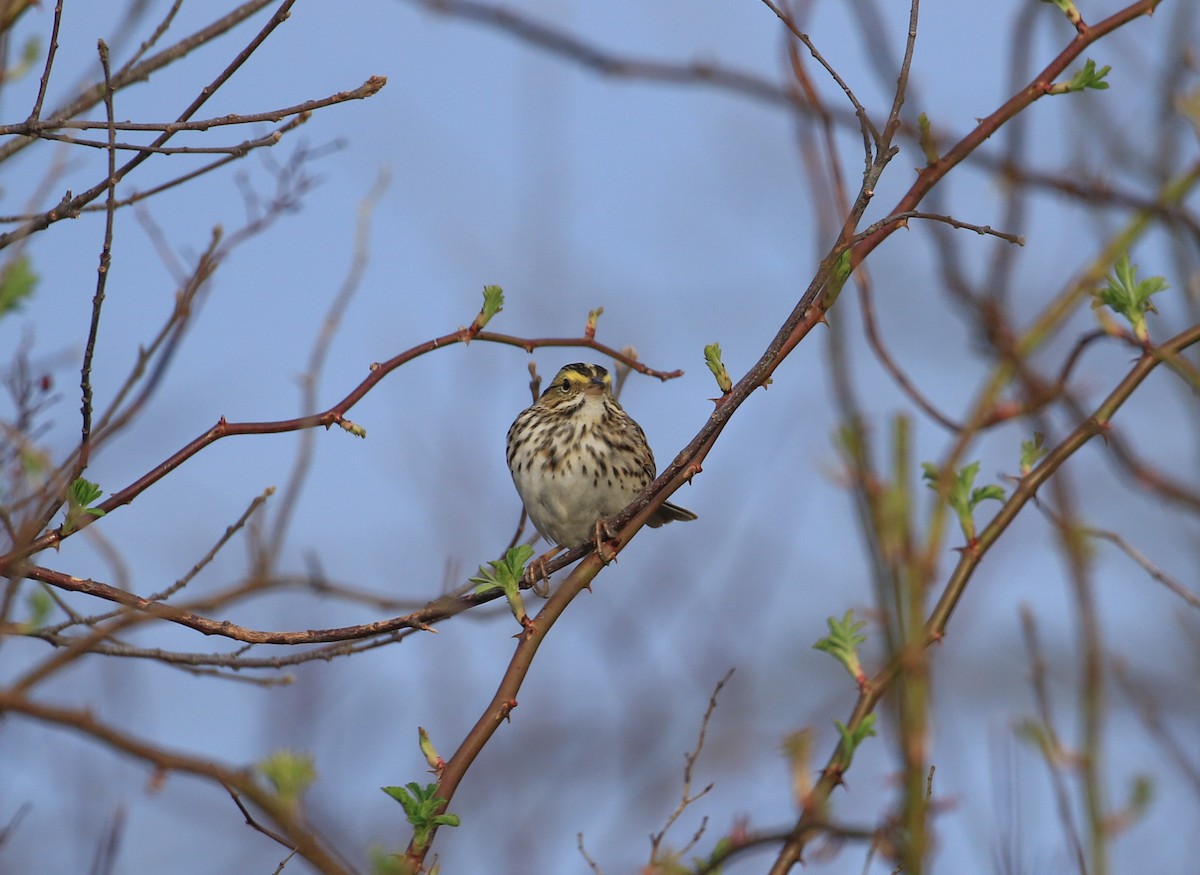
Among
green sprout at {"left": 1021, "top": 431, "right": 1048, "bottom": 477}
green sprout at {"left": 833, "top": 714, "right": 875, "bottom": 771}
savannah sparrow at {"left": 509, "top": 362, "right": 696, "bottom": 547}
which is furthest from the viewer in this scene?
savannah sparrow at {"left": 509, "top": 362, "right": 696, "bottom": 547}

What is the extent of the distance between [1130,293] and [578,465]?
3.68 metres

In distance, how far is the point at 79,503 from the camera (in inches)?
149

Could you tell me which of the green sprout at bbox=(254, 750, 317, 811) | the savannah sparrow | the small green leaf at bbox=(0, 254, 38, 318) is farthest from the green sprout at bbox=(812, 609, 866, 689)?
the savannah sparrow

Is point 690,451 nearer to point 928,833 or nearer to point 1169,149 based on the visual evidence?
point 928,833

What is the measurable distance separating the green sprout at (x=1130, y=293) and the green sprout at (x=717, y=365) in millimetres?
980

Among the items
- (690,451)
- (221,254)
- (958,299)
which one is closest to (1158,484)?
(958,299)

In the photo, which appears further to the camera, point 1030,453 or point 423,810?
point 1030,453

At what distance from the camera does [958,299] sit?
393cm

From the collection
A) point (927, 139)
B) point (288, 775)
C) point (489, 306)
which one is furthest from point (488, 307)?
point (288, 775)

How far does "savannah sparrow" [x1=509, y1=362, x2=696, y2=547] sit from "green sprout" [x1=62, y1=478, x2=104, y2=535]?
123 inches

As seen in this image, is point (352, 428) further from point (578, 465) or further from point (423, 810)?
point (578, 465)

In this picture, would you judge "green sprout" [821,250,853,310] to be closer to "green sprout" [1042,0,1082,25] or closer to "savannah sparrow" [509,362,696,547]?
"green sprout" [1042,0,1082,25]

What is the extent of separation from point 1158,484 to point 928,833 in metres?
1.72

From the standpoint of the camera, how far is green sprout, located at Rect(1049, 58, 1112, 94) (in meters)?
3.59
